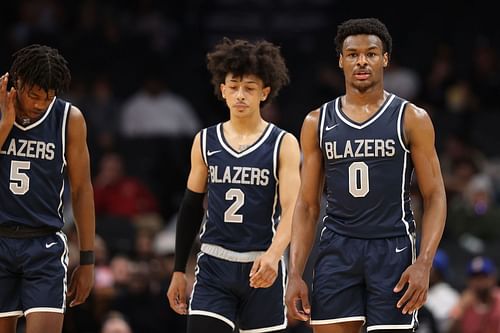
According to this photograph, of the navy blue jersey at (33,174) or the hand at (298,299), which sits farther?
the navy blue jersey at (33,174)

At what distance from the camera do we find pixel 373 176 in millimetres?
6855

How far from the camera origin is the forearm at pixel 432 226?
665 cm

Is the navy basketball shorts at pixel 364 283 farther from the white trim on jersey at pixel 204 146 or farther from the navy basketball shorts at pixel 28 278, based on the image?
the navy basketball shorts at pixel 28 278

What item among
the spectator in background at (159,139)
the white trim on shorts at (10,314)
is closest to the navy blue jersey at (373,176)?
the white trim on shorts at (10,314)

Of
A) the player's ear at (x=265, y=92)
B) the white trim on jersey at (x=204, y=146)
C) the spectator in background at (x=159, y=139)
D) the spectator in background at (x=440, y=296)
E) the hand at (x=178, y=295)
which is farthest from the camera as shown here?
the spectator in background at (x=159, y=139)

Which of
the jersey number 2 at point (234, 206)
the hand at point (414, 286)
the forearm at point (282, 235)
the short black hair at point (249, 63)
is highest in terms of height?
the short black hair at point (249, 63)

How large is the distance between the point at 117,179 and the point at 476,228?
445 centimetres

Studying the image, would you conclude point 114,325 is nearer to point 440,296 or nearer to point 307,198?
point 440,296

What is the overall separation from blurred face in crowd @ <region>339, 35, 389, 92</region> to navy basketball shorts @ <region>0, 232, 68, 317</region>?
7.01 feet

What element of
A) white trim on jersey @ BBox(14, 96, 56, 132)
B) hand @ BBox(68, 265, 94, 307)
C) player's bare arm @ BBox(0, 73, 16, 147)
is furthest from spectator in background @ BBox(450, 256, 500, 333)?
player's bare arm @ BBox(0, 73, 16, 147)

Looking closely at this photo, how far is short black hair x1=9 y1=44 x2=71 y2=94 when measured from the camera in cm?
709

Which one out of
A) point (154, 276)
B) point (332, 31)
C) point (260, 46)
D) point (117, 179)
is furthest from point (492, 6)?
point (260, 46)

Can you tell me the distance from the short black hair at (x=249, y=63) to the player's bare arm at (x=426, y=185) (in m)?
1.32

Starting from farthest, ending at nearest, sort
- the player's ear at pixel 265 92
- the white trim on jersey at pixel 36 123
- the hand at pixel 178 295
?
the player's ear at pixel 265 92
the hand at pixel 178 295
the white trim on jersey at pixel 36 123
